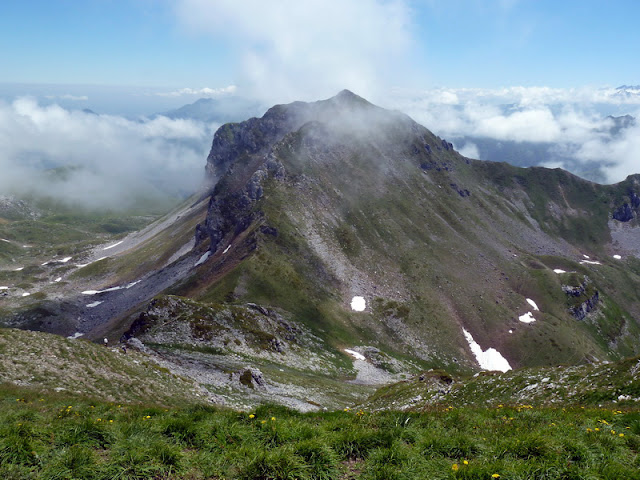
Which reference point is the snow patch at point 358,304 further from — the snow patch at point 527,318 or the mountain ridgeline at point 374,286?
the snow patch at point 527,318

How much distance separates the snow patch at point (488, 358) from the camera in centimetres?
13862

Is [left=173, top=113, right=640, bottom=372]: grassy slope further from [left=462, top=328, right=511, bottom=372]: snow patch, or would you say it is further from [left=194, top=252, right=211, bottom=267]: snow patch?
[left=194, top=252, right=211, bottom=267]: snow patch

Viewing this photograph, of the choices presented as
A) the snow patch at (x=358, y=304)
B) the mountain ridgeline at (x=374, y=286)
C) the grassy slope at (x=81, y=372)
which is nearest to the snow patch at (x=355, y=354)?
the mountain ridgeline at (x=374, y=286)

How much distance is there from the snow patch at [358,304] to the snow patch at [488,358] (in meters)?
46.5

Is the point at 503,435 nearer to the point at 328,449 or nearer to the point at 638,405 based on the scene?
the point at 328,449

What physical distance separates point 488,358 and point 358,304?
57.2 m

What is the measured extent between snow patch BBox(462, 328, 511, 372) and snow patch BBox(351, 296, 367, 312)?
4649 cm

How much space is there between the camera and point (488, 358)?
467ft

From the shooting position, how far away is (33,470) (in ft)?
32.3

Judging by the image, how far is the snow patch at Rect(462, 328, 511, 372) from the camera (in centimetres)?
13862

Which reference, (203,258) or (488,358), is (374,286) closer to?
(488,358)

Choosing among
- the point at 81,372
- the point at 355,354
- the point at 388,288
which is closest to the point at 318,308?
the point at 355,354

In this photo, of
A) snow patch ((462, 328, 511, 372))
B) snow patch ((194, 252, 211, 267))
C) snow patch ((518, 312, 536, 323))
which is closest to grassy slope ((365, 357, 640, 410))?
snow patch ((462, 328, 511, 372))

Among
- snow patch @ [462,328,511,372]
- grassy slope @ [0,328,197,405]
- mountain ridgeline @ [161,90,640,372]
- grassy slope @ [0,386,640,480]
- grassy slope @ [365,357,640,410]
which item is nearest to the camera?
grassy slope @ [0,386,640,480]
